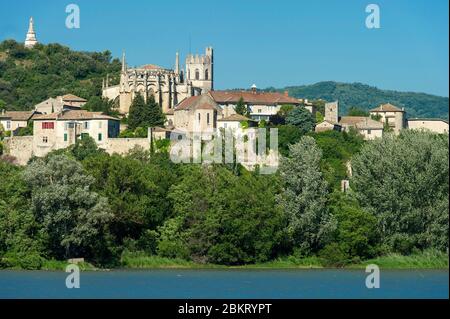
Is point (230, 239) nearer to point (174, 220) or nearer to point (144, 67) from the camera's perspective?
point (174, 220)

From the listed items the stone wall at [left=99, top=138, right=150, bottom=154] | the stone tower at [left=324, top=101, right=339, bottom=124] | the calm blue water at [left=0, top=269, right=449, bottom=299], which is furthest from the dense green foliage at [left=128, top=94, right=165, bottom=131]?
the calm blue water at [left=0, top=269, right=449, bottom=299]

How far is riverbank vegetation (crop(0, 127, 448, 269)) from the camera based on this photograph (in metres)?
48.3

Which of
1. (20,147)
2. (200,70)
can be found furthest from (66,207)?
(200,70)

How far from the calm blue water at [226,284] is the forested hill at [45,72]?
4870 centimetres

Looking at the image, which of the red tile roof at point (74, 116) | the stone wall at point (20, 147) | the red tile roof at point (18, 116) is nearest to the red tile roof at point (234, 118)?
the red tile roof at point (74, 116)

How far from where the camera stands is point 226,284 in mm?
41844

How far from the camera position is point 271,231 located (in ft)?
164

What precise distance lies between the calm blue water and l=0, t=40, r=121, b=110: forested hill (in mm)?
48698

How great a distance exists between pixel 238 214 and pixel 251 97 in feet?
122

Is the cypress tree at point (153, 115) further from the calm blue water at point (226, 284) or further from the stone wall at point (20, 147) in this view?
the calm blue water at point (226, 284)

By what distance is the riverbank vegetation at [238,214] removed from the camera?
48344 millimetres
